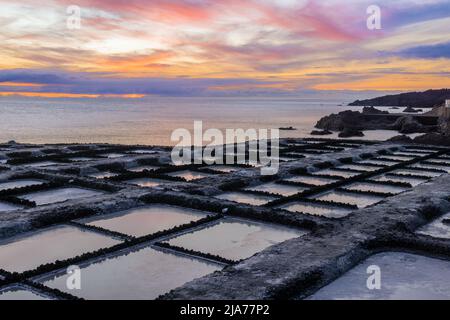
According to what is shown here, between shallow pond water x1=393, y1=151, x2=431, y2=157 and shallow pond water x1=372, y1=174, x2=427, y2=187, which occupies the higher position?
shallow pond water x1=393, y1=151, x2=431, y2=157

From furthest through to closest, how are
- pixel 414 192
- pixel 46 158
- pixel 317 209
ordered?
pixel 46 158
pixel 414 192
pixel 317 209

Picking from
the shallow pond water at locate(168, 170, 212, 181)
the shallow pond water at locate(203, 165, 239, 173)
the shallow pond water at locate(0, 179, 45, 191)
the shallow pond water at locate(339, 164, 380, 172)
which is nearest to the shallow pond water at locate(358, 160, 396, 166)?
the shallow pond water at locate(339, 164, 380, 172)

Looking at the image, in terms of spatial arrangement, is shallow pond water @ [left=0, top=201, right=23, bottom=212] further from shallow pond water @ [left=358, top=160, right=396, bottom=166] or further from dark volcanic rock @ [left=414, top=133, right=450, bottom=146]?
dark volcanic rock @ [left=414, top=133, right=450, bottom=146]

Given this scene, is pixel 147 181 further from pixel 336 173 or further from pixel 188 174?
pixel 336 173

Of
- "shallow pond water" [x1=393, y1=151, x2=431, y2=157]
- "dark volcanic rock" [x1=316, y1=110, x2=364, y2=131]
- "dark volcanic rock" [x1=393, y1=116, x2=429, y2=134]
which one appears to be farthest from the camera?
"dark volcanic rock" [x1=316, y1=110, x2=364, y2=131]

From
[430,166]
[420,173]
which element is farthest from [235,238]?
[430,166]

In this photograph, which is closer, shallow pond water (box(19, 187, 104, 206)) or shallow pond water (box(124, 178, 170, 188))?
shallow pond water (box(19, 187, 104, 206))
